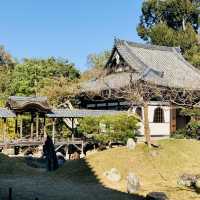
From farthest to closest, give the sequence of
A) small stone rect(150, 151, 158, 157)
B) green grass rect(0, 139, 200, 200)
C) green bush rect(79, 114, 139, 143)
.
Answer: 1. green bush rect(79, 114, 139, 143)
2. small stone rect(150, 151, 158, 157)
3. green grass rect(0, 139, 200, 200)

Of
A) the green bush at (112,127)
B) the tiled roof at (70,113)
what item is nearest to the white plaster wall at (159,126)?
the tiled roof at (70,113)

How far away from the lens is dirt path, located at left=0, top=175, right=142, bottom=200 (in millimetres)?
13238

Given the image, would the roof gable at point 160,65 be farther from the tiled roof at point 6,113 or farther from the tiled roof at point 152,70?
the tiled roof at point 6,113

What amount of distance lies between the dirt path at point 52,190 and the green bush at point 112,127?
10246mm

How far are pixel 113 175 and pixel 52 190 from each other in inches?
143

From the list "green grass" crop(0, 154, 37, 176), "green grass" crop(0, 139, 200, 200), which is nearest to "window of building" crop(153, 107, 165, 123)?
"green grass" crop(0, 139, 200, 200)

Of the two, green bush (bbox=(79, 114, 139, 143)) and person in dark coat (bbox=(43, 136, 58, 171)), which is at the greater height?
green bush (bbox=(79, 114, 139, 143))

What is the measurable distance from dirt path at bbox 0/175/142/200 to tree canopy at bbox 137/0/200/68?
33.8 metres

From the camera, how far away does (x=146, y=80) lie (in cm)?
3058

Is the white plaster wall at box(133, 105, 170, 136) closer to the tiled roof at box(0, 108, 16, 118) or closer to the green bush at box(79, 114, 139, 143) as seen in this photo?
the green bush at box(79, 114, 139, 143)

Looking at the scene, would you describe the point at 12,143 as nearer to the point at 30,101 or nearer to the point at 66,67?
the point at 30,101

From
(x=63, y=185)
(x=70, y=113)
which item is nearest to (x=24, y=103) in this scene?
(x=70, y=113)

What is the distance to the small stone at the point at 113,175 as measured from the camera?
56.4 ft

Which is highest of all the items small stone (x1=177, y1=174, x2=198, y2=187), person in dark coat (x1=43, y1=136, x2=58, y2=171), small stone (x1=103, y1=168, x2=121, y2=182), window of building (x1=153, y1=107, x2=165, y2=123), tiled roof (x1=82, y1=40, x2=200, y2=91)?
tiled roof (x1=82, y1=40, x2=200, y2=91)
